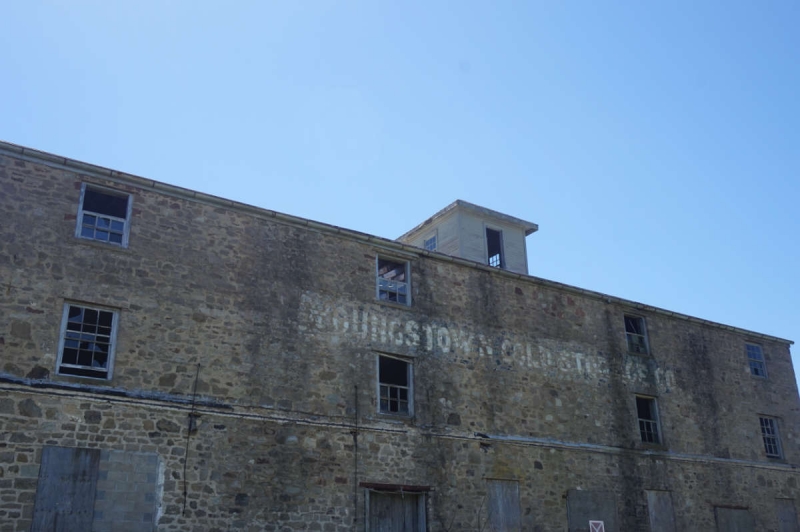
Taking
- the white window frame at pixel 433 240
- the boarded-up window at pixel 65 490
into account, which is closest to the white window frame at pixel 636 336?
the white window frame at pixel 433 240

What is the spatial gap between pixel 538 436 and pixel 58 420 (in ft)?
39.5

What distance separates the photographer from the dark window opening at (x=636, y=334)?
993 inches

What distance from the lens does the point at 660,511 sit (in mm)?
23062

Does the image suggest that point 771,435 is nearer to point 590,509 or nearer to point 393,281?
point 590,509

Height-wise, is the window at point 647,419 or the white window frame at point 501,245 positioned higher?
the white window frame at point 501,245

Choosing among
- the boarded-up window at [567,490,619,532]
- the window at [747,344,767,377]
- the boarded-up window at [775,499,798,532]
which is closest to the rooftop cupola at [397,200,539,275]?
the boarded-up window at [567,490,619,532]

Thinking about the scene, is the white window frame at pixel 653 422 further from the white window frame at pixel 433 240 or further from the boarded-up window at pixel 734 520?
the white window frame at pixel 433 240

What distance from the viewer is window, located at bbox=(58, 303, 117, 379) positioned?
15609 mm

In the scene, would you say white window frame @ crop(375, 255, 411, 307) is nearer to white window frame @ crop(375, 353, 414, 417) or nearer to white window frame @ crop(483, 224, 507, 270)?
white window frame @ crop(375, 353, 414, 417)

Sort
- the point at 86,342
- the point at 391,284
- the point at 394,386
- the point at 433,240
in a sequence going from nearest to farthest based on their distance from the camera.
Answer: the point at 86,342 → the point at 394,386 → the point at 391,284 → the point at 433,240

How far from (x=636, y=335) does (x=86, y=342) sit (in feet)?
54.5

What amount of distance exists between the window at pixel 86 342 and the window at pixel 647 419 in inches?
606

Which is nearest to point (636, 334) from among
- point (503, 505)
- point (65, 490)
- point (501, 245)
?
point (501, 245)

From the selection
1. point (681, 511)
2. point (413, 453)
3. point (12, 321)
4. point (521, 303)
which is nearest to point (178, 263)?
point (12, 321)
